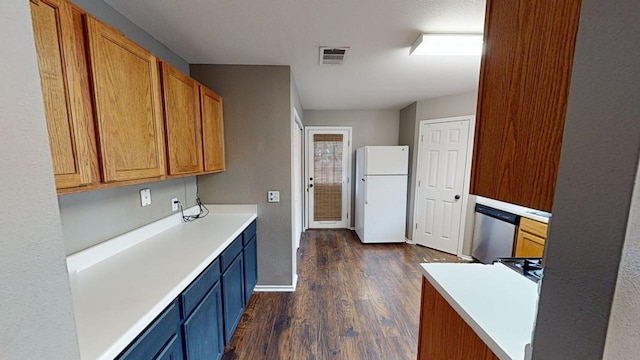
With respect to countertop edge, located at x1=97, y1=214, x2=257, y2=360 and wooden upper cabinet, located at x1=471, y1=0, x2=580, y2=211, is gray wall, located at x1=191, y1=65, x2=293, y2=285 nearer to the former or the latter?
countertop edge, located at x1=97, y1=214, x2=257, y2=360

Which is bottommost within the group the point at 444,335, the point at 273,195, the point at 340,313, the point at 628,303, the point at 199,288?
the point at 340,313

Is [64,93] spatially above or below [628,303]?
above

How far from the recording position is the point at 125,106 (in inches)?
46.5

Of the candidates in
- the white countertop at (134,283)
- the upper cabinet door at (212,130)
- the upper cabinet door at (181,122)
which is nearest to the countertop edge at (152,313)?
the white countertop at (134,283)

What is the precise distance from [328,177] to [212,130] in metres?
2.65

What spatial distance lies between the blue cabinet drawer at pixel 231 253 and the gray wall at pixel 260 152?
0.54m

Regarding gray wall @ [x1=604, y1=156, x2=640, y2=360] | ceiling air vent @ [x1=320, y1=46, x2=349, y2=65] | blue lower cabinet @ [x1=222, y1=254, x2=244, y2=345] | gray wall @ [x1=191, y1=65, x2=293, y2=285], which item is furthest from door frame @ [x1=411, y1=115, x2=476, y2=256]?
gray wall @ [x1=604, y1=156, x2=640, y2=360]

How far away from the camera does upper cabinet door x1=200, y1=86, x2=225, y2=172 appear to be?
1962 millimetres

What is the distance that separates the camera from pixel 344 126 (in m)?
4.39

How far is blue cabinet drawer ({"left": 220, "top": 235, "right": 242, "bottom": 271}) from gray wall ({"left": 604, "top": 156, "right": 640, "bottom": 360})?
166cm

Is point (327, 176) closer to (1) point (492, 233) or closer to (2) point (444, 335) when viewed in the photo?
(1) point (492, 233)

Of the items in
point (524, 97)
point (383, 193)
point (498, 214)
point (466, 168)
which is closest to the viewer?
point (524, 97)

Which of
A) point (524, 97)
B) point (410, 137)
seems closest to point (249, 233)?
point (524, 97)

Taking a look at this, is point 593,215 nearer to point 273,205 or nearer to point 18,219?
point 18,219
